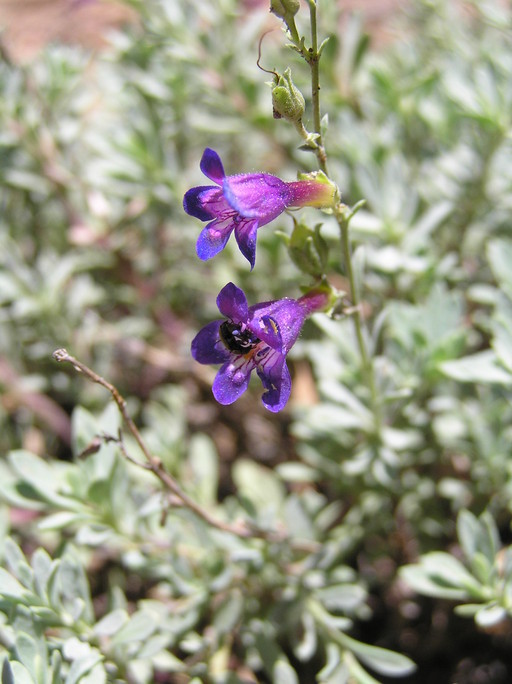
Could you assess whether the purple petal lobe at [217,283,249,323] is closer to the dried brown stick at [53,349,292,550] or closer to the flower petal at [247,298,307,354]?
the flower petal at [247,298,307,354]

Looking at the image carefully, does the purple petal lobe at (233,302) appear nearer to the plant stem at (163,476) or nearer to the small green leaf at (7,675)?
the plant stem at (163,476)

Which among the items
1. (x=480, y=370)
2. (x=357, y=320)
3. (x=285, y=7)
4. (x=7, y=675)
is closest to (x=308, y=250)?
(x=357, y=320)

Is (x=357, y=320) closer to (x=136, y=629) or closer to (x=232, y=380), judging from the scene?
(x=232, y=380)

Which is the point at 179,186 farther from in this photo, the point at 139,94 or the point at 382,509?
the point at 382,509

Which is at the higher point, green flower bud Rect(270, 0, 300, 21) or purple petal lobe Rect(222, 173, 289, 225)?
green flower bud Rect(270, 0, 300, 21)

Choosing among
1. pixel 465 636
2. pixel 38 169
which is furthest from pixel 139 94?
pixel 465 636

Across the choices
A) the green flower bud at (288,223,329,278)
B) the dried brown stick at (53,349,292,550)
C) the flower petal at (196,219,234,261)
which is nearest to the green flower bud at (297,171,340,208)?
the green flower bud at (288,223,329,278)
